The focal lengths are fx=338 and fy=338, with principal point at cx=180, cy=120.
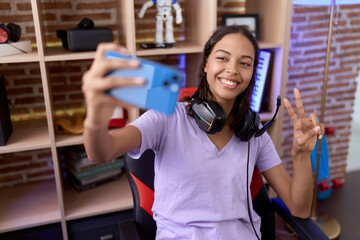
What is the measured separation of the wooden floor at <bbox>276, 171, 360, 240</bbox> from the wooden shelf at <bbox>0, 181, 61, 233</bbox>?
1483mm

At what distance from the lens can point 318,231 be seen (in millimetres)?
1223

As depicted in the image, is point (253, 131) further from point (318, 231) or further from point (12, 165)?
point (12, 165)

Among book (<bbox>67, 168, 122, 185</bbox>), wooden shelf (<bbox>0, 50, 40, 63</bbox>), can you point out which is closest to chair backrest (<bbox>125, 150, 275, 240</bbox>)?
wooden shelf (<bbox>0, 50, 40, 63</bbox>)

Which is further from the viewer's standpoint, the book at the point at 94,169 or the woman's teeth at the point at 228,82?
the book at the point at 94,169

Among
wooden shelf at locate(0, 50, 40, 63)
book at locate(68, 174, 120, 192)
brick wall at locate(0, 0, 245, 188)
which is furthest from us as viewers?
book at locate(68, 174, 120, 192)

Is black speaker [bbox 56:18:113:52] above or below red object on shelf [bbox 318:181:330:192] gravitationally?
above

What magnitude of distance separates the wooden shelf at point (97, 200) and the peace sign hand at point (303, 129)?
1.08 m

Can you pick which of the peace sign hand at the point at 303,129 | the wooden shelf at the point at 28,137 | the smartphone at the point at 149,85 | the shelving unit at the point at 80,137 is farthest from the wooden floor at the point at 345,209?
the smartphone at the point at 149,85

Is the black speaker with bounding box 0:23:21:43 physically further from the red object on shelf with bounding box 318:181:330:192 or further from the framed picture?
the red object on shelf with bounding box 318:181:330:192

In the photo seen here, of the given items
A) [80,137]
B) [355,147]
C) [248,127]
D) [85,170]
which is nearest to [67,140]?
[80,137]

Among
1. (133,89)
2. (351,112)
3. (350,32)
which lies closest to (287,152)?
(351,112)

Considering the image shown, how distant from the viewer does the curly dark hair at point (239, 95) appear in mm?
1268

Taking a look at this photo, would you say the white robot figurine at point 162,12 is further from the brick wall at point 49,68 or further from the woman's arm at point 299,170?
the woman's arm at point 299,170

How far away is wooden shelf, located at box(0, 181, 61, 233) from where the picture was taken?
180 cm
